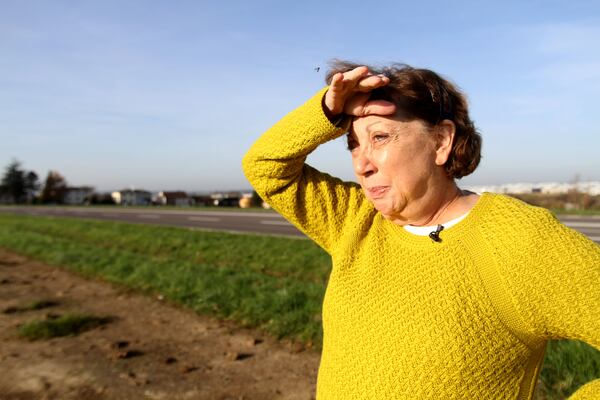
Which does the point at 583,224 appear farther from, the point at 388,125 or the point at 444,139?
the point at 388,125

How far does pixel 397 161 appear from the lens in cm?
143

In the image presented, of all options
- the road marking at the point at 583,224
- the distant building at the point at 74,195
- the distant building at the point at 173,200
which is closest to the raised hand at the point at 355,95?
the road marking at the point at 583,224

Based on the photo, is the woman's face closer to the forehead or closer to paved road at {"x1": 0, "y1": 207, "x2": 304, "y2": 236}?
the forehead

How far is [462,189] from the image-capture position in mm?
1587

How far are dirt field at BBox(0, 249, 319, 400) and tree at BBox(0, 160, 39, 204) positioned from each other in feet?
250

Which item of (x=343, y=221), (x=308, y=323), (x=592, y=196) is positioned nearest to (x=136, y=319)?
(x=308, y=323)

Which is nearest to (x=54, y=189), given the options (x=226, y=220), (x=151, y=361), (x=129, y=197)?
(x=129, y=197)

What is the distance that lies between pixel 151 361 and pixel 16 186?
8018 cm

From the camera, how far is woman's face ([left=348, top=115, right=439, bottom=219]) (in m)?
1.43

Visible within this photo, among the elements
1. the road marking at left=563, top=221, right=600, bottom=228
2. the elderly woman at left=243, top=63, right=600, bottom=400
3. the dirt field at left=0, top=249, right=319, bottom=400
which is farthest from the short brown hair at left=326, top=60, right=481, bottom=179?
the road marking at left=563, top=221, right=600, bottom=228

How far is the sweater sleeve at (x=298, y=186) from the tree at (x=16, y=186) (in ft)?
264

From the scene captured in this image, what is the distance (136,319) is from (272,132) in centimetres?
455

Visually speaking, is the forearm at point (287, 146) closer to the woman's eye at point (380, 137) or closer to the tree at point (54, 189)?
the woman's eye at point (380, 137)

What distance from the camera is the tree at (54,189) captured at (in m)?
70.0
